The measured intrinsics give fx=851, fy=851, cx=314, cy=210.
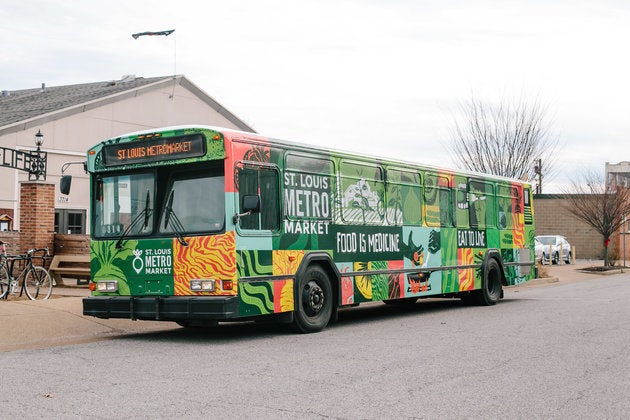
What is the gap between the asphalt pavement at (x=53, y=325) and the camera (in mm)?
11438

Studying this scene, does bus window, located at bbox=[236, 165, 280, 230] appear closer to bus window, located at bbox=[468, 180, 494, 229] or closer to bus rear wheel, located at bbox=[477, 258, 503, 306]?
bus window, located at bbox=[468, 180, 494, 229]

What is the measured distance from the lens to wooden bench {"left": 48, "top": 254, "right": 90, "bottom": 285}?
61.8ft

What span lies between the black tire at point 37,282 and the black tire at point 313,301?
596 cm

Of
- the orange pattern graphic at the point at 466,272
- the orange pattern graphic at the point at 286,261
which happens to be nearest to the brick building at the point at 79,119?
the orange pattern graphic at the point at 466,272

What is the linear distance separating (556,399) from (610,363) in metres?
2.34

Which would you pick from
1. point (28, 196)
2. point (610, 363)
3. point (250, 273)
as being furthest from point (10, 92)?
point (610, 363)

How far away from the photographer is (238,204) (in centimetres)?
1094

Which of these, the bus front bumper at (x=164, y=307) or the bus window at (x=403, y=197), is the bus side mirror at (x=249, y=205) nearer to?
the bus front bumper at (x=164, y=307)

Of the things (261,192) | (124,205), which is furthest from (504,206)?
(124,205)

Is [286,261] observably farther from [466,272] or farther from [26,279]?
[26,279]

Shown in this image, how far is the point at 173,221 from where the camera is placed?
1129 centimetres

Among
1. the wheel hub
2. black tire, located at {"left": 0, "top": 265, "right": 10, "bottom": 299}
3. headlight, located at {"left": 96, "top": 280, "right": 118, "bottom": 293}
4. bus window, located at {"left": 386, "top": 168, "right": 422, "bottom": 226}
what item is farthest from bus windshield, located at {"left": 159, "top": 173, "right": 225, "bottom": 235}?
black tire, located at {"left": 0, "top": 265, "right": 10, "bottom": 299}

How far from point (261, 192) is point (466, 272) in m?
6.70

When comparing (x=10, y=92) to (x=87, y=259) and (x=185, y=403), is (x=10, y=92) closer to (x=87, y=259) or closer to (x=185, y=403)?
(x=87, y=259)
